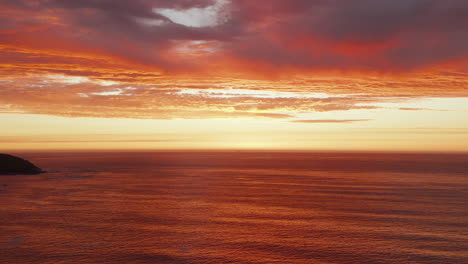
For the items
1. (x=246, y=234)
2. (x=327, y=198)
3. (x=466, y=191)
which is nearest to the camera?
(x=246, y=234)

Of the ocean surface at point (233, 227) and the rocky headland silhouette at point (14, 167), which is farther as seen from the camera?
the rocky headland silhouette at point (14, 167)

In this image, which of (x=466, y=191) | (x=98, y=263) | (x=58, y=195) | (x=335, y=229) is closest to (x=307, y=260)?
(x=335, y=229)

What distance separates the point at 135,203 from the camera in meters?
64.0

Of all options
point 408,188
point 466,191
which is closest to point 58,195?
point 408,188

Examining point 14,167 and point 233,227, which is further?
→ point 14,167

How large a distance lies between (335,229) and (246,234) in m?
11.2

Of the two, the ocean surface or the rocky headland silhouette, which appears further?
the rocky headland silhouette

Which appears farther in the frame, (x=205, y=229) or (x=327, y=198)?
(x=327, y=198)

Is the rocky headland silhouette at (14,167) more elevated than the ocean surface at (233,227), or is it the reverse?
the rocky headland silhouette at (14,167)

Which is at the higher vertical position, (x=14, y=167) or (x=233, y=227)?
(x=14, y=167)

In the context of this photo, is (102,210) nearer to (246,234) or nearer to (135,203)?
(135,203)

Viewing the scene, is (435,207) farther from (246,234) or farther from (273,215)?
(246,234)

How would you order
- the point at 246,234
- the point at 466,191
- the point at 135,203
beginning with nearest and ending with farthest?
the point at 246,234
the point at 135,203
the point at 466,191

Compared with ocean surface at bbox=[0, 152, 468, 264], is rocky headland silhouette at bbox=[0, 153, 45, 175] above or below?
above
